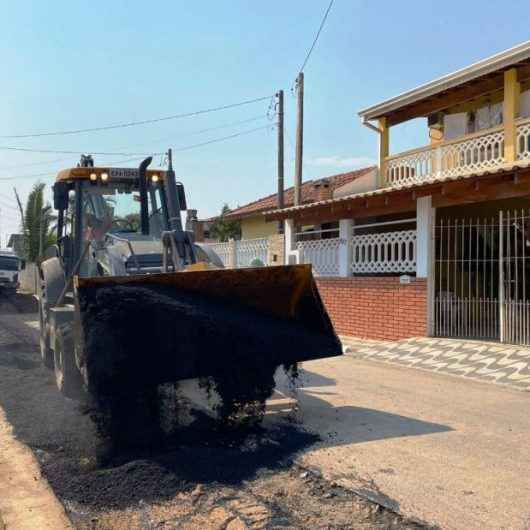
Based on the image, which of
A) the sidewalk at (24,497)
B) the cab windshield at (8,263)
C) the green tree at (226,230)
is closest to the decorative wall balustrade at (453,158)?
the sidewalk at (24,497)

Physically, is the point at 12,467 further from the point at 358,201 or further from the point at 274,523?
the point at 358,201

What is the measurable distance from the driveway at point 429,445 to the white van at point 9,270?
15.8 m

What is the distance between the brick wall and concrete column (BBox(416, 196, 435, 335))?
0.31ft

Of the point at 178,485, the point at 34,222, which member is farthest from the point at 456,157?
the point at 34,222

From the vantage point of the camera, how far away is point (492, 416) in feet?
20.0

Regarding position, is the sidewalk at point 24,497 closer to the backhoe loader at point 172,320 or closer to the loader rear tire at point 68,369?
the backhoe loader at point 172,320

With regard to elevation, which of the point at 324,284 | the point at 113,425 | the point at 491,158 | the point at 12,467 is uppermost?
the point at 491,158

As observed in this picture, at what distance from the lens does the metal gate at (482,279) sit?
9906 millimetres

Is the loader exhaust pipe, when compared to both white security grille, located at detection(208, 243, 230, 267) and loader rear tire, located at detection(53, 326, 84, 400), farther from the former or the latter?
white security grille, located at detection(208, 243, 230, 267)

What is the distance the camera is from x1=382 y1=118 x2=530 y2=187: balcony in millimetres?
11469

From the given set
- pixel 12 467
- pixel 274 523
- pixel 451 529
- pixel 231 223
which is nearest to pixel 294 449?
pixel 274 523

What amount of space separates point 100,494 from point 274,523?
1.20 metres

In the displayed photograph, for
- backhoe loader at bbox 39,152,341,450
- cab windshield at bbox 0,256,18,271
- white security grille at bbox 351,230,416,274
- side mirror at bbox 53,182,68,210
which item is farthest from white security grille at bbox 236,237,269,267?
cab windshield at bbox 0,256,18,271

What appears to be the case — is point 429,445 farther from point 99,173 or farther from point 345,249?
point 345,249
